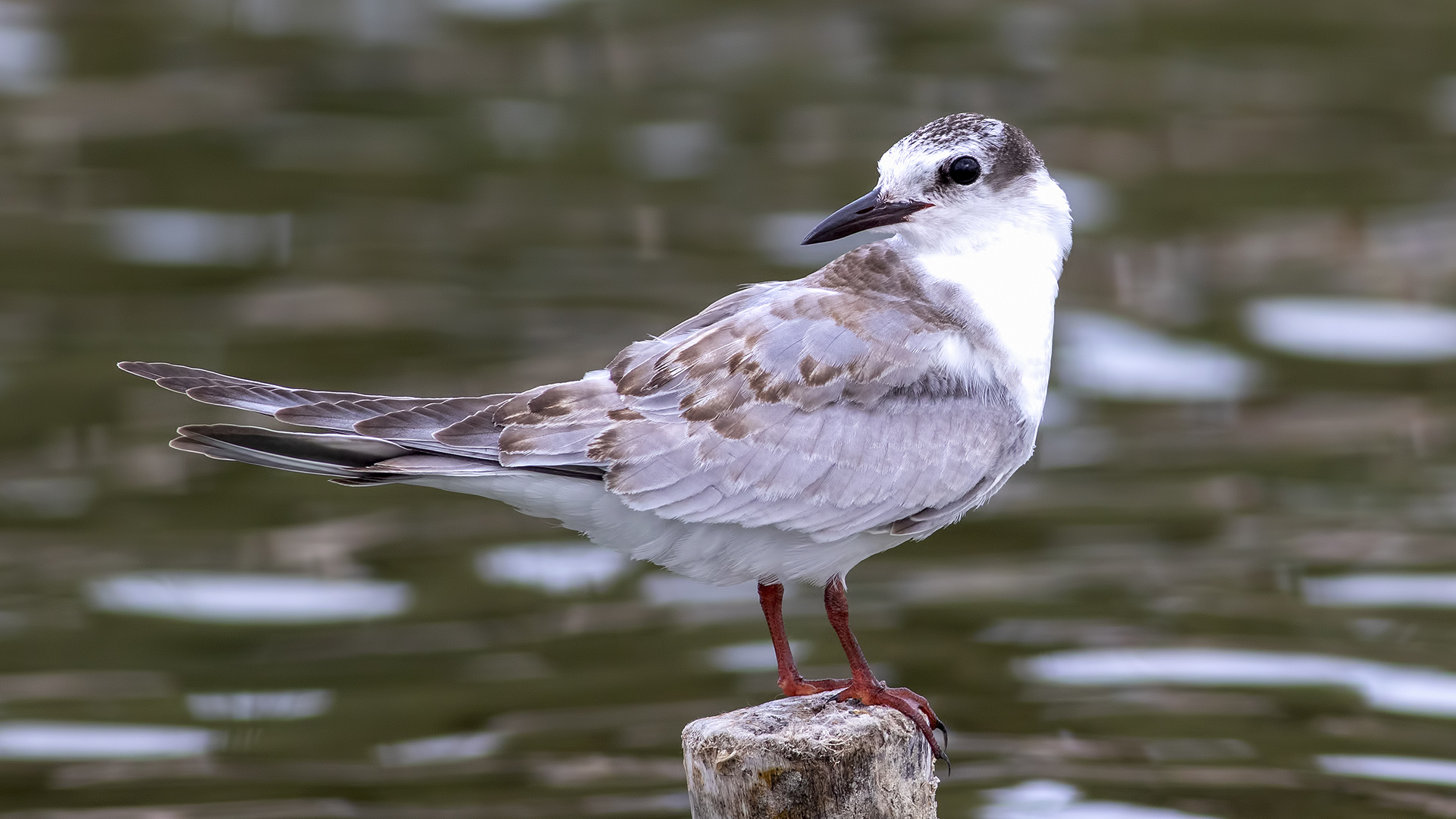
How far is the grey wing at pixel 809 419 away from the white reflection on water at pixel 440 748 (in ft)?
16.2

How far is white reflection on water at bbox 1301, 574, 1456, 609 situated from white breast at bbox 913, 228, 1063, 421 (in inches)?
263

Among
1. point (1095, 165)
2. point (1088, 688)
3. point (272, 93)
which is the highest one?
point (272, 93)

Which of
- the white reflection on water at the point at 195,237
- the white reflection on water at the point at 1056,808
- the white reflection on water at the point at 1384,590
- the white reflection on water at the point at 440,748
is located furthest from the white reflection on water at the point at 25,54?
the white reflection on water at the point at 1056,808

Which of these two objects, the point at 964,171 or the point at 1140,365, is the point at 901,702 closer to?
the point at 964,171

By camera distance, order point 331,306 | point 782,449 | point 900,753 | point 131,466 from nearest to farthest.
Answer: point 900,753 → point 782,449 → point 131,466 → point 331,306

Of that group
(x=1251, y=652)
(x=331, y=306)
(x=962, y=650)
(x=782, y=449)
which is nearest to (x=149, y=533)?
(x=331, y=306)

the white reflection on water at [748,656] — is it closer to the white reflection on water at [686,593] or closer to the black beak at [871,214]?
the white reflection on water at [686,593]

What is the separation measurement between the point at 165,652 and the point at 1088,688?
5.70 metres

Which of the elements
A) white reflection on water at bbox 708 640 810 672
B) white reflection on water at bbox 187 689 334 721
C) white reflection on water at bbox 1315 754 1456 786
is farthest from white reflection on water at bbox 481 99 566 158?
white reflection on water at bbox 1315 754 1456 786

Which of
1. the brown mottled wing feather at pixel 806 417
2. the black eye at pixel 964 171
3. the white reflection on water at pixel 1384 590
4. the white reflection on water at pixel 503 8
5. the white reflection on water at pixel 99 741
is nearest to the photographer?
the brown mottled wing feather at pixel 806 417

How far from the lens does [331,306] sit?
16.9 meters

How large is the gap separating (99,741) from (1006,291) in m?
6.79

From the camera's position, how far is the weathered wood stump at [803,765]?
553cm

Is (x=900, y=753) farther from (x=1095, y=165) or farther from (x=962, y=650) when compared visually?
(x=1095, y=165)
